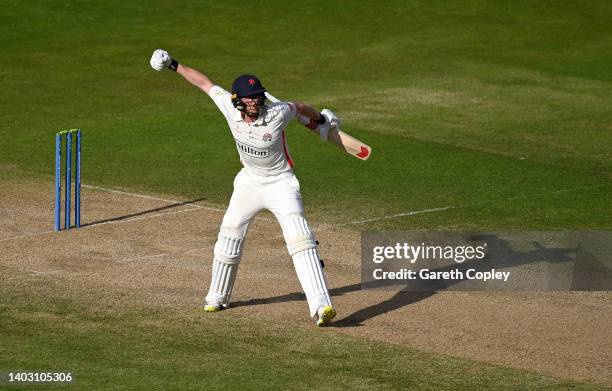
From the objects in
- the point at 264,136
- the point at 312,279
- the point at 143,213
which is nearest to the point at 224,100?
the point at 264,136

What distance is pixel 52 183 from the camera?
19.5 meters

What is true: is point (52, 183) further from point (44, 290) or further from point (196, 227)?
point (44, 290)

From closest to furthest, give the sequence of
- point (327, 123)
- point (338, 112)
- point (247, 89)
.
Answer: point (247, 89) < point (327, 123) < point (338, 112)

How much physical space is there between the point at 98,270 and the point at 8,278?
3.45 feet

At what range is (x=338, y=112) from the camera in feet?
80.9

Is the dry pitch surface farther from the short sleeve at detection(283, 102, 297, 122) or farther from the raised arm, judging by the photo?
the raised arm

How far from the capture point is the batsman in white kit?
515 inches

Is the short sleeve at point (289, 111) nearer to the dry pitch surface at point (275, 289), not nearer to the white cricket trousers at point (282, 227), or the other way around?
the white cricket trousers at point (282, 227)

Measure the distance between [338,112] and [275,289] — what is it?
415 inches

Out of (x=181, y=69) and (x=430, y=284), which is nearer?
(x=181, y=69)

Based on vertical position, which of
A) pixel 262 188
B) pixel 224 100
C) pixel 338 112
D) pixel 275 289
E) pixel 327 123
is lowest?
pixel 275 289

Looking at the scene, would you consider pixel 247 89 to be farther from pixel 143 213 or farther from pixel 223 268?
pixel 143 213

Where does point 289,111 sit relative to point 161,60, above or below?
below

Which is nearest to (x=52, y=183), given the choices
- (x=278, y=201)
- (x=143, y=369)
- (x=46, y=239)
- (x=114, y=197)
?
(x=114, y=197)
